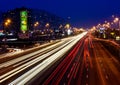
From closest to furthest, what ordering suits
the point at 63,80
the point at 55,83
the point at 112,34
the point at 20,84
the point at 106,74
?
the point at 20,84 < the point at 55,83 < the point at 63,80 < the point at 106,74 < the point at 112,34

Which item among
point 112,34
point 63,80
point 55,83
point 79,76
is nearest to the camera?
point 55,83

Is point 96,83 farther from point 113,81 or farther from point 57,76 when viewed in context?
point 57,76

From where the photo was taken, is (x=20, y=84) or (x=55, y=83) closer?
(x=20, y=84)

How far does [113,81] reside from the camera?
3300 cm

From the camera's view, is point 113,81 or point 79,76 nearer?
point 113,81

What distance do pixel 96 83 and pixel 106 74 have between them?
7.44m

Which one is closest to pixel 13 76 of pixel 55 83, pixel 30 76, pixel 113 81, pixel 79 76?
pixel 30 76

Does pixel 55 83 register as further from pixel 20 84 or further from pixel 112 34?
pixel 112 34

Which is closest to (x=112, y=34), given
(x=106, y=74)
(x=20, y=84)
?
(x=106, y=74)

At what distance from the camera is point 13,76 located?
3366 centimetres

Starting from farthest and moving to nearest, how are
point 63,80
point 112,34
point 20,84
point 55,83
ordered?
1. point 112,34
2. point 63,80
3. point 55,83
4. point 20,84

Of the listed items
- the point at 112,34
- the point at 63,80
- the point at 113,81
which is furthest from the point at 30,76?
the point at 112,34

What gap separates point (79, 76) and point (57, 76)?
250 cm

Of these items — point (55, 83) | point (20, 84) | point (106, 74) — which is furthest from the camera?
point (106, 74)
